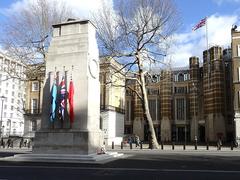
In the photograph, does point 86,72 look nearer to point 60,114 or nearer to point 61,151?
point 60,114

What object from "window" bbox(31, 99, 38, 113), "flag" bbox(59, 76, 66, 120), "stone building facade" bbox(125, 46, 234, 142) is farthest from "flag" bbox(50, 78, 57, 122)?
"stone building facade" bbox(125, 46, 234, 142)

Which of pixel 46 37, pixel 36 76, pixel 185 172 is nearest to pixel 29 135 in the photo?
pixel 36 76

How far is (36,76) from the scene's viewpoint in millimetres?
39125

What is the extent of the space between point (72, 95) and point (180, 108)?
203 feet

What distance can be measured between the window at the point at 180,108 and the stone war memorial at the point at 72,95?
59197mm

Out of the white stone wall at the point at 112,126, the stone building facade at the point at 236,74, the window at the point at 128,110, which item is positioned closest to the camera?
the stone building facade at the point at 236,74

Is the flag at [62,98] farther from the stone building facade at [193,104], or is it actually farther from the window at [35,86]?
the window at [35,86]

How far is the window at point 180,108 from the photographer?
258 ft

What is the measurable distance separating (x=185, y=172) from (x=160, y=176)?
150cm

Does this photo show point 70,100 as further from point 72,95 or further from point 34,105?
point 34,105

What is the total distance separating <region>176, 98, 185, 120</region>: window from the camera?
78.6 m

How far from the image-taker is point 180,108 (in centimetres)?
Answer: 7925

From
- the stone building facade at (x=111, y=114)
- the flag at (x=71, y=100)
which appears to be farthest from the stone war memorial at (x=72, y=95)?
the stone building facade at (x=111, y=114)

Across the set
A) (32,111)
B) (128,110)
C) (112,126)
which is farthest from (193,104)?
(32,111)
